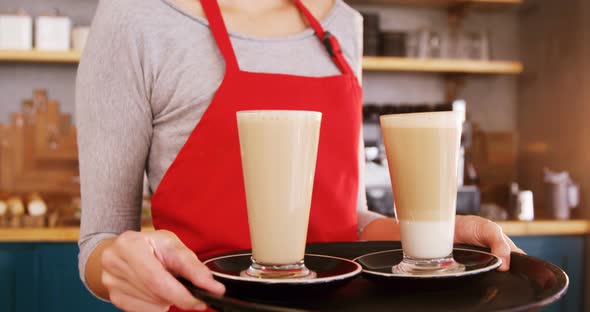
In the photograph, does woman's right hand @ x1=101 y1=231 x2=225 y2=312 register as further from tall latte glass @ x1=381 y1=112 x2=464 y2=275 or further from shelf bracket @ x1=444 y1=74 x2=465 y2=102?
shelf bracket @ x1=444 y1=74 x2=465 y2=102

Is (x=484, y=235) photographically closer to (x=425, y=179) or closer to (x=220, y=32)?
(x=425, y=179)

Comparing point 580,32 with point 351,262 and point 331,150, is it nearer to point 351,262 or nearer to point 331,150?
point 331,150

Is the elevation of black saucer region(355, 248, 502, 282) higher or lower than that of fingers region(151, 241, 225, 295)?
lower

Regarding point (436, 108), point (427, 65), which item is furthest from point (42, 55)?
point (436, 108)

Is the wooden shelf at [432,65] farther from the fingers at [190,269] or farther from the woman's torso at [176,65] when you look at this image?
the fingers at [190,269]

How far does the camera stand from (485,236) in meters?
0.81

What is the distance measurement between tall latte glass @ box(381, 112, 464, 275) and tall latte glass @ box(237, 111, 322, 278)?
12cm

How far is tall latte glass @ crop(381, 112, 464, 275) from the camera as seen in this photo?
28.8 inches

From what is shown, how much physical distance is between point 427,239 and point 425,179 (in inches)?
2.9

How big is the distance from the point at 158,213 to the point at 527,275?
62cm

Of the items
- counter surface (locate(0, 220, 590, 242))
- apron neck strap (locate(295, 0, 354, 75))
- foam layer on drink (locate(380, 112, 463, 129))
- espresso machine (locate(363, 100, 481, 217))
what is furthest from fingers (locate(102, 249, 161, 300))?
espresso machine (locate(363, 100, 481, 217))

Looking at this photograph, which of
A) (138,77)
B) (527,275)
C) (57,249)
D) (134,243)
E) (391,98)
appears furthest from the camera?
(391,98)

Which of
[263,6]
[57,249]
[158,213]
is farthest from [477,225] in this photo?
[57,249]

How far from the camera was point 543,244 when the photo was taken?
2.90 metres
